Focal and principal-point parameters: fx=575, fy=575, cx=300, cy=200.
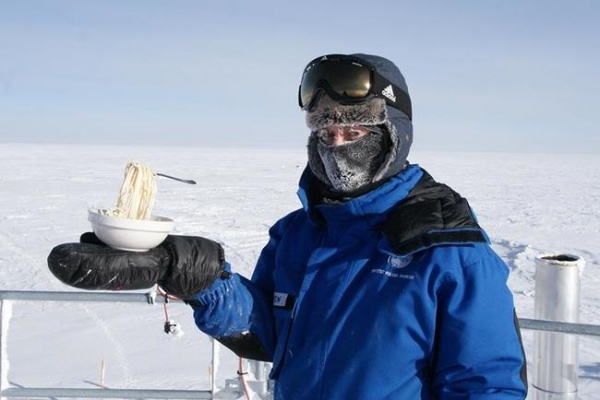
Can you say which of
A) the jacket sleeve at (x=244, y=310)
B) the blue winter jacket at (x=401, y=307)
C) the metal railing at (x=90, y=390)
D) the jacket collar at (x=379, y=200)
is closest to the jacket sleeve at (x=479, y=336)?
the blue winter jacket at (x=401, y=307)

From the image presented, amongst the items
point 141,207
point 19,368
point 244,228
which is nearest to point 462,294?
point 141,207

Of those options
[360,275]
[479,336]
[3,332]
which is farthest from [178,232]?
[479,336]

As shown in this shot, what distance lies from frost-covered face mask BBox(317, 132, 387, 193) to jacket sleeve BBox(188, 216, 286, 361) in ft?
1.00

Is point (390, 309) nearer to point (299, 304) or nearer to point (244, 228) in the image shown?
point (299, 304)

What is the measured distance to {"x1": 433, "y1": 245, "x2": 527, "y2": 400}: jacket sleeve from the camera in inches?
50.7

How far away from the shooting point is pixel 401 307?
1367mm

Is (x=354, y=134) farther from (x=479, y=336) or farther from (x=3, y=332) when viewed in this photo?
(x=3, y=332)

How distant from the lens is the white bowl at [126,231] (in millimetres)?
1472

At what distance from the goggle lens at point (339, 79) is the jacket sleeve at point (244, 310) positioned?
1.42 ft

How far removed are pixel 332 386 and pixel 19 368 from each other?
184 inches

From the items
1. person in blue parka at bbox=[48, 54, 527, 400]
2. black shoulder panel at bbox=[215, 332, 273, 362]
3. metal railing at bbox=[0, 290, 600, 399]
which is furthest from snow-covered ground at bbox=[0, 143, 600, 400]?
person in blue parka at bbox=[48, 54, 527, 400]

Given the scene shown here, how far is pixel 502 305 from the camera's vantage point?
51.9 inches

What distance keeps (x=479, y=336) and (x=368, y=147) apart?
0.58 meters

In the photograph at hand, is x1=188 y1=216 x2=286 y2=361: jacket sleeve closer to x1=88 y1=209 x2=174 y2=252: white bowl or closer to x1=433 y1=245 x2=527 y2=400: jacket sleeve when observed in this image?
x1=88 y1=209 x2=174 y2=252: white bowl
